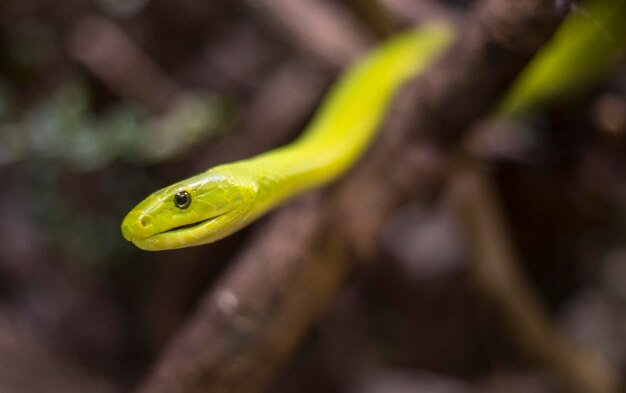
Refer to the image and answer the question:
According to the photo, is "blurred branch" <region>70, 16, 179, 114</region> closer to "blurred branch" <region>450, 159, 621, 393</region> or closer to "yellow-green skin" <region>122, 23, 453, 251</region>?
"yellow-green skin" <region>122, 23, 453, 251</region>

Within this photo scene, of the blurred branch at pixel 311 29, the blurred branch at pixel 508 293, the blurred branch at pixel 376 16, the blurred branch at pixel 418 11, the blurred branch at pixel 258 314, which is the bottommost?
the blurred branch at pixel 258 314

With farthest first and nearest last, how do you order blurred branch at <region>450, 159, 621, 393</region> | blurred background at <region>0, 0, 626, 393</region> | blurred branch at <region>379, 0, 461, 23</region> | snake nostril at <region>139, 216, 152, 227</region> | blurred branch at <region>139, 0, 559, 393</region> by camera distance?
1. blurred branch at <region>379, 0, 461, 23</region>
2. blurred branch at <region>450, 159, 621, 393</region>
3. blurred background at <region>0, 0, 626, 393</region>
4. blurred branch at <region>139, 0, 559, 393</region>
5. snake nostril at <region>139, 216, 152, 227</region>

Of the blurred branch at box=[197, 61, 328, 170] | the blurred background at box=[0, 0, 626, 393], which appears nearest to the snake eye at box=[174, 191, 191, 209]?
the blurred background at box=[0, 0, 626, 393]

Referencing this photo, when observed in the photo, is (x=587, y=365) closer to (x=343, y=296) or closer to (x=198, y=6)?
(x=343, y=296)

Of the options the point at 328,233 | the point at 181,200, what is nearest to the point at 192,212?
the point at 181,200

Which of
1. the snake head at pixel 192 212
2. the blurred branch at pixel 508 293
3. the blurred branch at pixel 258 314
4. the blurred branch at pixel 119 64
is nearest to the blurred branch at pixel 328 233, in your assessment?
the blurred branch at pixel 258 314

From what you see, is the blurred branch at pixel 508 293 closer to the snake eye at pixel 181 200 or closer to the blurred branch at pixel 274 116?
the blurred branch at pixel 274 116

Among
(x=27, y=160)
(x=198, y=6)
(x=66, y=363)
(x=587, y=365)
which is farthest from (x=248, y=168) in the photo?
(x=198, y=6)
